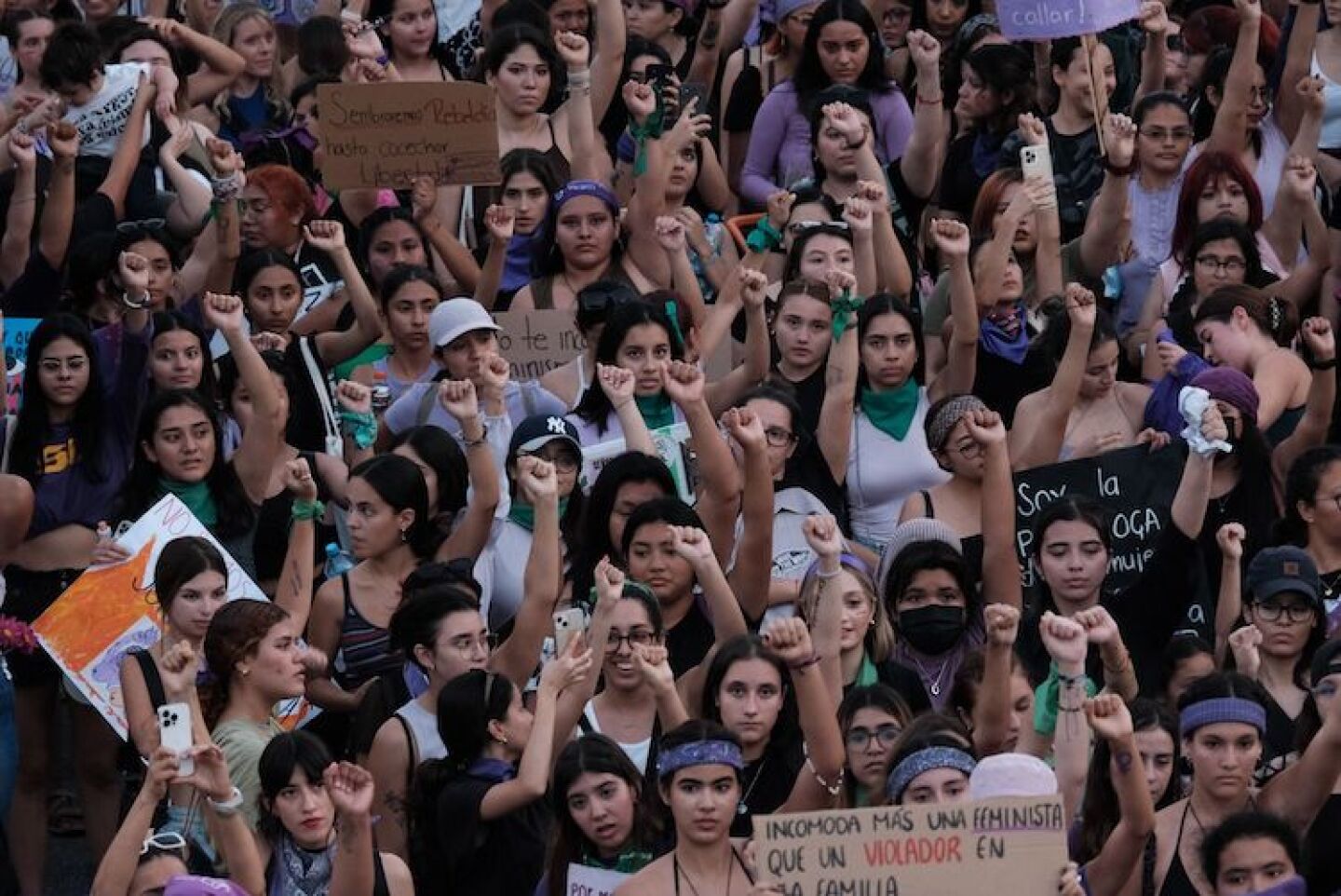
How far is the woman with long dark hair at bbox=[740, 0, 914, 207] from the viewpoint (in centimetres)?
1409

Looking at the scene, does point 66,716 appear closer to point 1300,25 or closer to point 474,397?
point 474,397

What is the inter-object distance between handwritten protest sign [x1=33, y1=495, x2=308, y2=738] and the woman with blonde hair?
375 centimetres

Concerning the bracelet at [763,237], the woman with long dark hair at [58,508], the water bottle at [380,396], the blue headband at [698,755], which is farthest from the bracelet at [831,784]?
the bracelet at [763,237]

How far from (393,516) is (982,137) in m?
3.61

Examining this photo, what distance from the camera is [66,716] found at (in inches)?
516

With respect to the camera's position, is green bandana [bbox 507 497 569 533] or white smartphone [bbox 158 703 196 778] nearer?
white smartphone [bbox 158 703 196 778]

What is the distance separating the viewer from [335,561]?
11.9 metres

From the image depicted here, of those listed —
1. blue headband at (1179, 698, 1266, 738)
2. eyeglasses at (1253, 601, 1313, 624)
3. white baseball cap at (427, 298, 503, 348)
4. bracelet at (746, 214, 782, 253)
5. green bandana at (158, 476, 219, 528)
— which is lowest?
blue headband at (1179, 698, 1266, 738)

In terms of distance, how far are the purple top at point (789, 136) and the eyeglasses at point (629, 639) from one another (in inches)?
158

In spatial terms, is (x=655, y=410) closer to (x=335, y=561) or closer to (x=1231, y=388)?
(x=335, y=561)

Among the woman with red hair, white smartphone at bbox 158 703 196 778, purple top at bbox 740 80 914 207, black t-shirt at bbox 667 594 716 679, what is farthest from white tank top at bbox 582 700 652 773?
purple top at bbox 740 80 914 207

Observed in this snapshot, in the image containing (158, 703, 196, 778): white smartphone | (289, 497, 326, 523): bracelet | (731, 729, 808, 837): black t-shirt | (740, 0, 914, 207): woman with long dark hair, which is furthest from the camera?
(740, 0, 914, 207): woman with long dark hair

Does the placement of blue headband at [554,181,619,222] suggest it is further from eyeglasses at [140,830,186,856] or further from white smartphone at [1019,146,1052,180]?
eyeglasses at [140,830,186,856]

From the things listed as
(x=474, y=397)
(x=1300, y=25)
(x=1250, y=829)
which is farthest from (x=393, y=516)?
(x=1300, y=25)
